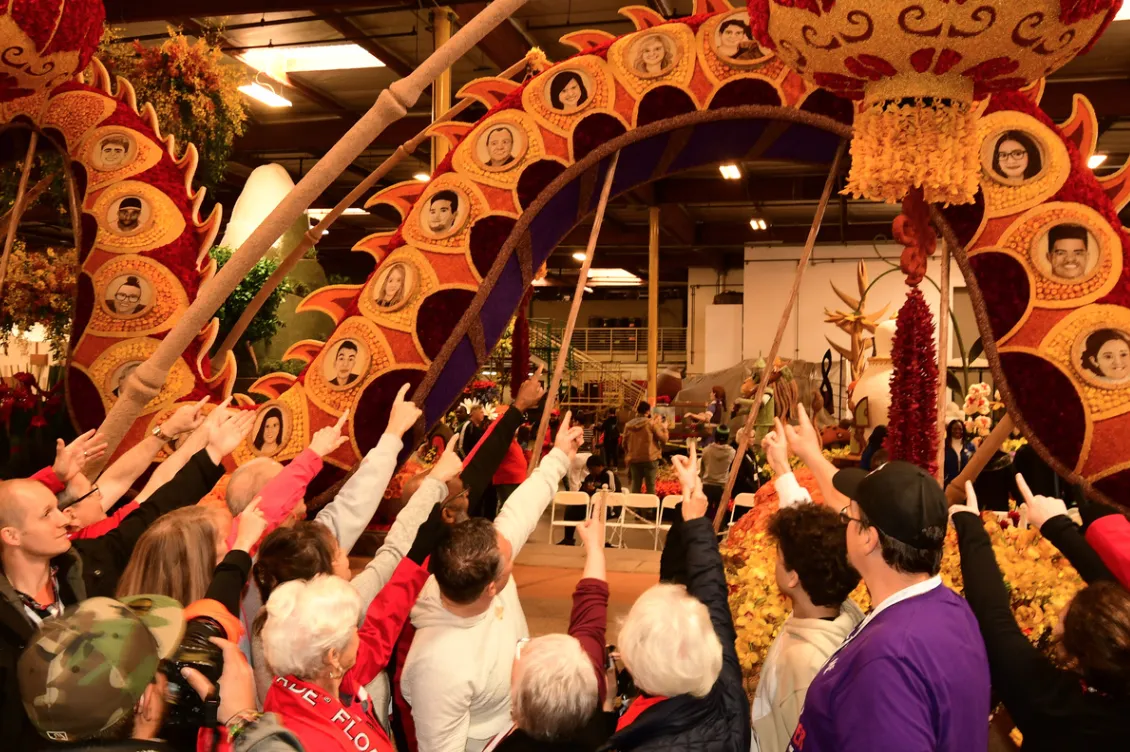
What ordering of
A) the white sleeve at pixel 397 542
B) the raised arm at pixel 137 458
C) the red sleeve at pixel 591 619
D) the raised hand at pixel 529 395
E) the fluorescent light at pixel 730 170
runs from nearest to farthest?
the red sleeve at pixel 591 619 → the white sleeve at pixel 397 542 → the raised arm at pixel 137 458 → the raised hand at pixel 529 395 → the fluorescent light at pixel 730 170

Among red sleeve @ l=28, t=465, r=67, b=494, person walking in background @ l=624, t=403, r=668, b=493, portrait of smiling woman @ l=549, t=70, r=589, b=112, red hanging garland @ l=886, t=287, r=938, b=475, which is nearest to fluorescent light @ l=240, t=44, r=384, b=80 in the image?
person walking in background @ l=624, t=403, r=668, b=493

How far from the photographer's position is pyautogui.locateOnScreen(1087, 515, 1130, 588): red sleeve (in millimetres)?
2080

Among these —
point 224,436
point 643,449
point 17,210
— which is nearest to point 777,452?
point 224,436

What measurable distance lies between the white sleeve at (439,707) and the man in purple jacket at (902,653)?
2.34 feet

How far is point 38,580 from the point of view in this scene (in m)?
2.03

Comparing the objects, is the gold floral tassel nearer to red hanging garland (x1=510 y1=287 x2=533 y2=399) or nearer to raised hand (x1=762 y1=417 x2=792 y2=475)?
raised hand (x1=762 y1=417 x2=792 y2=475)

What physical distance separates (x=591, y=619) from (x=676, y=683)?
411 millimetres

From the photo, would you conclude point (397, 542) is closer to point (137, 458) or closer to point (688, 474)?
point (688, 474)

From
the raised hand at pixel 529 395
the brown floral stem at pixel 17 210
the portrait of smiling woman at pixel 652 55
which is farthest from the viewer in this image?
the brown floral stem at pixel 17 210

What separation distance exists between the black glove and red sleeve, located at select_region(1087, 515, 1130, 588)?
58.3 inches

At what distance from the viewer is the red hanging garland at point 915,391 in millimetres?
3350

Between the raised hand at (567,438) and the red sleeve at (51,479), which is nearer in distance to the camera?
the red sleeve at (51,479)

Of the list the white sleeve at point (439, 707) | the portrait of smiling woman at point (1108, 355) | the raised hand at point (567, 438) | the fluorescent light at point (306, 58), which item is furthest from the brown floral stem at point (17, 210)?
the fluorescent light at point (306, 58)

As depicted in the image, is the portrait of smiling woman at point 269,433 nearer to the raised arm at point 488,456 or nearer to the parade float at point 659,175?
the parade float at point 659,175
